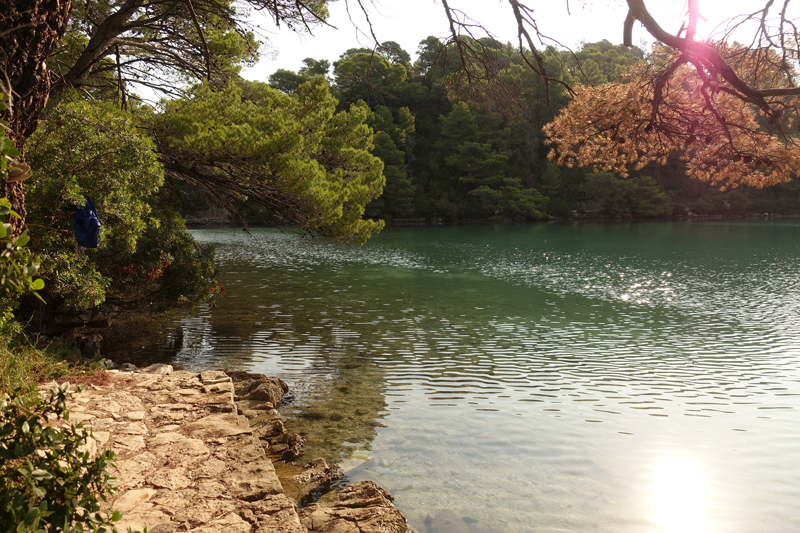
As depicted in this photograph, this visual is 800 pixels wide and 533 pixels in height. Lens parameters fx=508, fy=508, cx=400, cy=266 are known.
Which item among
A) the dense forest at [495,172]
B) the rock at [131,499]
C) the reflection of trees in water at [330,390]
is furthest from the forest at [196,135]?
the dense forest at [495,172]

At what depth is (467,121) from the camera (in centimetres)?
5047

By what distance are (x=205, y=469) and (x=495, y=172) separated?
49.6m

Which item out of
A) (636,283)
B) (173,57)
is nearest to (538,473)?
(173,57)

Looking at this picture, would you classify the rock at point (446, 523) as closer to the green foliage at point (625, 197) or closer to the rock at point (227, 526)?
the rock at point (227, 526)

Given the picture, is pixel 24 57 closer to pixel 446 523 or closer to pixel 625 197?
pixel 446 523

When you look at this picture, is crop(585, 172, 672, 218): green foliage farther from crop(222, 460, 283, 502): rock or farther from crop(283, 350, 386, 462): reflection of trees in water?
crop(222, 460, 283, 502): rock

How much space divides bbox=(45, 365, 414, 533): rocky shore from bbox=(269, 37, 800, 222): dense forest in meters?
41.5

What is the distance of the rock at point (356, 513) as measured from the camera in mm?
3662

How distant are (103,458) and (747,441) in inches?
260

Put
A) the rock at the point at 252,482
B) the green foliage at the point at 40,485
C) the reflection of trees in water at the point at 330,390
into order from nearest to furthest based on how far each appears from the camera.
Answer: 1. the green foliage at the point at 40,485
2. the rock at the point at 252,482
3. the reflection of trees in water at the point at 330,390

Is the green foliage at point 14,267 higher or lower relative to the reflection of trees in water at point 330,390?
higher

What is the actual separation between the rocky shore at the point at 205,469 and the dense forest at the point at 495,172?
136 ft

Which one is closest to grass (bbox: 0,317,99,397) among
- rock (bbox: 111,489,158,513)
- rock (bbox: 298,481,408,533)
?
Answer: rock (bbox: 111,489,158,513)

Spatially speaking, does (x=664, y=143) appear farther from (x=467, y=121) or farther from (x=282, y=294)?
(x=467, y=121)
